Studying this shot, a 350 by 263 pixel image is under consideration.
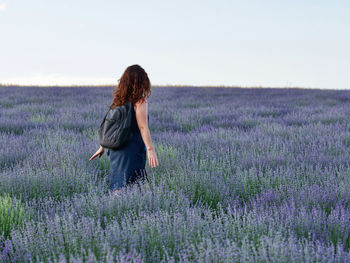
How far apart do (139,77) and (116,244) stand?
80.1 inches

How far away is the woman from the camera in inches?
144

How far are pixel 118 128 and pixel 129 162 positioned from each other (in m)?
0.38

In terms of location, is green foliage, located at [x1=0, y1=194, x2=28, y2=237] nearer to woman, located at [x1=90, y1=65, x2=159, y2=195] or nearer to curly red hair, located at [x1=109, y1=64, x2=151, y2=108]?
woman, located at [x1=90, y1=65, x2=159, y2=195]

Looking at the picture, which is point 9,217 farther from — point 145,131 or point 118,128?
point 145,131

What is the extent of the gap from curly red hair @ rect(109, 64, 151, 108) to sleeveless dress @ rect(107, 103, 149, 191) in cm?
16

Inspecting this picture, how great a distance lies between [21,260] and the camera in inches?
87.0

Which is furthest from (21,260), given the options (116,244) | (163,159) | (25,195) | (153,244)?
(163,159)

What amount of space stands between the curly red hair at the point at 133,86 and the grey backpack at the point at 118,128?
3.3 inches

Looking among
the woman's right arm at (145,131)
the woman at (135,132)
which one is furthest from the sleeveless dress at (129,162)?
the woman's right arm at (145,131)

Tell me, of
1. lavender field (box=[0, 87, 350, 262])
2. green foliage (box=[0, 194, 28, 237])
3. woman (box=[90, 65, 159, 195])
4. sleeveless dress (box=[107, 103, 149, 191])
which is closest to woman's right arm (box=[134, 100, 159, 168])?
woman (box=[90, 65, 159, 195])

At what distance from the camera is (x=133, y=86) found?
3.70 metres

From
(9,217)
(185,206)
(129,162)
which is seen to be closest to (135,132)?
(129,162)

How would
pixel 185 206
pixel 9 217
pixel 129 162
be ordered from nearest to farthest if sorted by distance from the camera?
pixel 9 217 < pixel 185 206 < pixel 129 162

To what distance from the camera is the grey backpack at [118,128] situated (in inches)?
145
